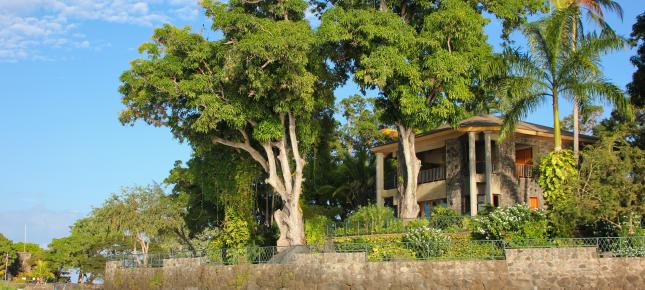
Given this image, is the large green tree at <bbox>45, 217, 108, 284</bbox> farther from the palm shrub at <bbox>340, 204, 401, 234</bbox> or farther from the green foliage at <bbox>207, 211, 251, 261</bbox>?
the palm shrub at <bbox>340, 204, 401, 234</bbox>

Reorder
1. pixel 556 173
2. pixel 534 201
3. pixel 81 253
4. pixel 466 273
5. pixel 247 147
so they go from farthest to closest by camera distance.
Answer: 1. pixel 81 253
2. pixel 534 201
3. pixel 247 147
4. pixel 556 173
5. pixel 466 273

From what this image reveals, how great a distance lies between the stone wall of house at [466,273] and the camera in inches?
825

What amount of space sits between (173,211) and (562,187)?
2433 cm

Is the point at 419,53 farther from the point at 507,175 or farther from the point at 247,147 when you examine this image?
the point at 507,175

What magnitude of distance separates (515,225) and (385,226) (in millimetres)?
6817

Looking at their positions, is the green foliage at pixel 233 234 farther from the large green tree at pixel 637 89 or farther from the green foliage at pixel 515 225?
the large green tree at pixel 637 89

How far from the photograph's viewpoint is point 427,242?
23750 mm

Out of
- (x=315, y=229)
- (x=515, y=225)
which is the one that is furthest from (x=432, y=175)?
(x=515, y=225)

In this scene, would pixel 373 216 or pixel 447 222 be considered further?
pixel 373 216

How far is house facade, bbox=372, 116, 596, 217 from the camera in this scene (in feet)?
113

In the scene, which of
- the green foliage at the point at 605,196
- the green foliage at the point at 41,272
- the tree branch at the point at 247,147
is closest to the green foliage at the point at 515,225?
the green foliage at the point at 605,196

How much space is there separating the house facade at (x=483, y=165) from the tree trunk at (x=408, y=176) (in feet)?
12.9

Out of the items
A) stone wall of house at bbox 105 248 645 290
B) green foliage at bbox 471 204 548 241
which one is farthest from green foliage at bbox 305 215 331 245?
green foliage at bbox 471 204 548 241

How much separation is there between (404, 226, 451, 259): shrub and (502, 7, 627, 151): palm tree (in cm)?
599
